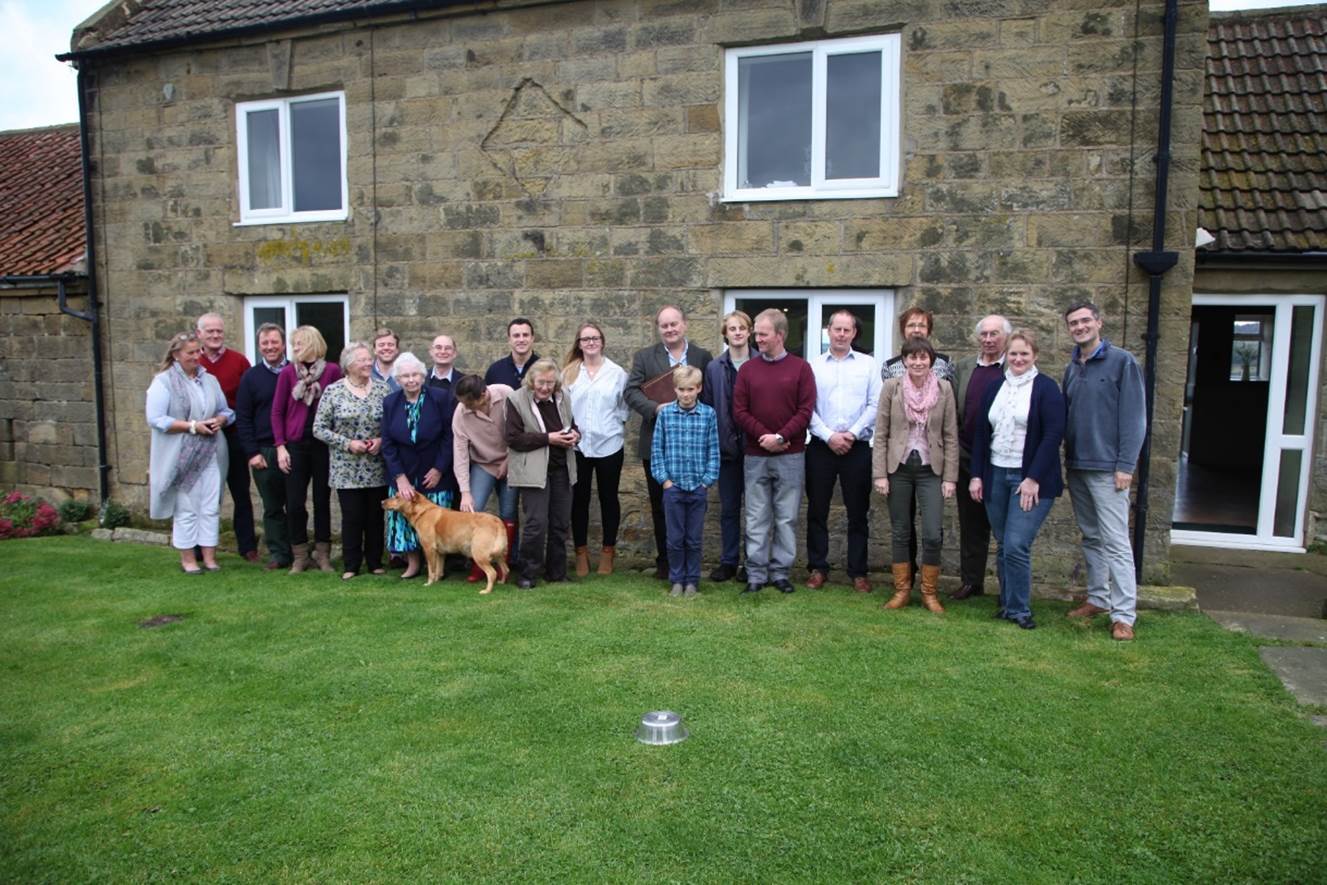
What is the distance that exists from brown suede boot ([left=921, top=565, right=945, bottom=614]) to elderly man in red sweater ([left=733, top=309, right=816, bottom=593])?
0.98 m

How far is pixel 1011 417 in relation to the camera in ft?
20.7

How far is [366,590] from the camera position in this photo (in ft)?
24.4

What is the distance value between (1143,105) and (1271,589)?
13.4 feet

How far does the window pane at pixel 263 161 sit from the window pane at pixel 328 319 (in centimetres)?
121

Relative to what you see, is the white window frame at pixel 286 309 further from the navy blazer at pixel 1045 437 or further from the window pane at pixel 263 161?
the navy blazer at pixel 1045 437

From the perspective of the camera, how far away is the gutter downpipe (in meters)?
10.6

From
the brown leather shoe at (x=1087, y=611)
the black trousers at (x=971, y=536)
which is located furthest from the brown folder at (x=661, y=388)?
the brown leather shoe at (x=1087, y=611)

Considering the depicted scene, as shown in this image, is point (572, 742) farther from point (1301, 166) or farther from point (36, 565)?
point (1301, 166)

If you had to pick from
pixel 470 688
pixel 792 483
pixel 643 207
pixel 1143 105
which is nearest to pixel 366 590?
Result: pixel 470 688

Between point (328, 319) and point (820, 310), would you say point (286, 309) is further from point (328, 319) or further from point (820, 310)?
point (820, 310)

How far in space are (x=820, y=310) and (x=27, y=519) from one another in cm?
927

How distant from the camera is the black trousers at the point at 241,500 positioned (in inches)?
335

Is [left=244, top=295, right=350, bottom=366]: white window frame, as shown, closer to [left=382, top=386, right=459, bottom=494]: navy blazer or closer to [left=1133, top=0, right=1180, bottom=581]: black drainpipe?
[left=382, top=386, right=459, bottom=494]: navy blazer

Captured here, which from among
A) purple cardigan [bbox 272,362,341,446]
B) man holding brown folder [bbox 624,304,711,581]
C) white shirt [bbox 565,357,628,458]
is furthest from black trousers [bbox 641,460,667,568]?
purple cardigan [bbox 272,362,341,446]
